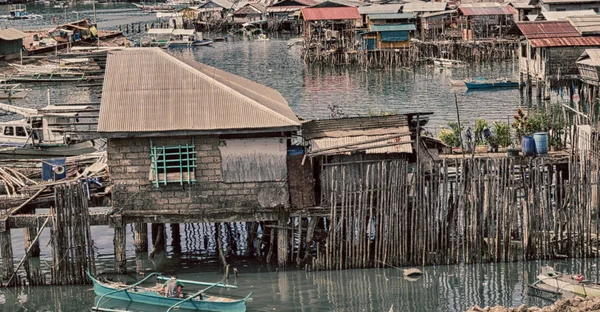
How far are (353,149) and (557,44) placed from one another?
1259 inches

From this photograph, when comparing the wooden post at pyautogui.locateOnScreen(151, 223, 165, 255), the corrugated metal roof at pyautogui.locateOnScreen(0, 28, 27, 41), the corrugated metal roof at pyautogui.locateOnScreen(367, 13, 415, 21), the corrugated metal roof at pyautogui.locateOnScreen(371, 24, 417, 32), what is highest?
the corrugated metal roof at pyautogui.locateOnScreen(367, 13, 415, 21)

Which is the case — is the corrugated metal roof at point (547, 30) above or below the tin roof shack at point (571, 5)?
below

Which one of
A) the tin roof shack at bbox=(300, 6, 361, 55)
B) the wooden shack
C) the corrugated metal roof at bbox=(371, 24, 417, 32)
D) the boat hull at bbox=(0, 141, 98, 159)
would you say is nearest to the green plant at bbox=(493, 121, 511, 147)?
the wooden shack

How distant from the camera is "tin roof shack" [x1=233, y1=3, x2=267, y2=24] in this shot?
126188 millimetres

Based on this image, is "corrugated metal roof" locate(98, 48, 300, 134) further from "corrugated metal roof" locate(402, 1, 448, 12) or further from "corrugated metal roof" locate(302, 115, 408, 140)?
"corrugated metal roof" locate(402, 1, 448, 12)

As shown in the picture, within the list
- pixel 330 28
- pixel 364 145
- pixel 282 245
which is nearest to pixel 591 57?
pixel 364 145

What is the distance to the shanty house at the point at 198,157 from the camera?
99.7 feet

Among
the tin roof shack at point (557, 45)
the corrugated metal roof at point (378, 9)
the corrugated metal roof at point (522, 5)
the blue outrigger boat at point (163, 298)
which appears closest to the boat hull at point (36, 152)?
the blue outrigger boat at point (163, 298)

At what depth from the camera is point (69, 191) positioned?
29.9 metres

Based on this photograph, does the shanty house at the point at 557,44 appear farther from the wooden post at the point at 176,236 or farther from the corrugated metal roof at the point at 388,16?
the wooden post at the point at 176,236

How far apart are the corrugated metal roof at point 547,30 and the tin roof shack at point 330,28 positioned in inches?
1097

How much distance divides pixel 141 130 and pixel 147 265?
4.90m

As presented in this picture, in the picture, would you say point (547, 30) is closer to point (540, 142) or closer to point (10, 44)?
point (540, 142)

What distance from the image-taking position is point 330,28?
93625 mm
